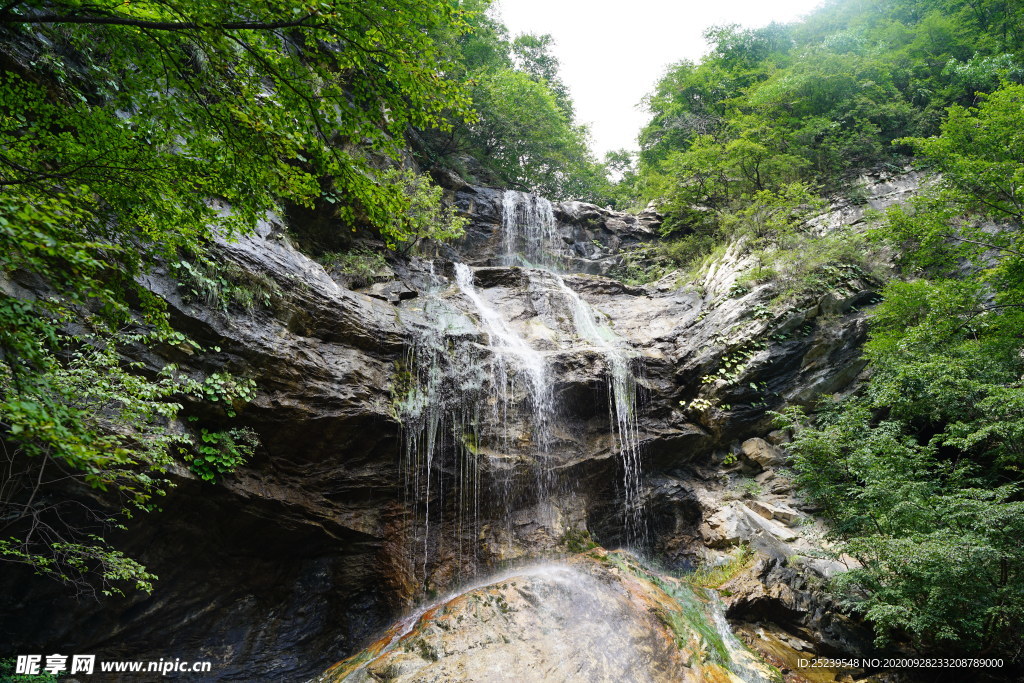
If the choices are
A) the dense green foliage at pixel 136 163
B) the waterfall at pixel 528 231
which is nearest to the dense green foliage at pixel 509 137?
the waterfall at pixel 528 231

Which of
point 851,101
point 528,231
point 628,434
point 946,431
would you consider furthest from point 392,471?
point 851,101

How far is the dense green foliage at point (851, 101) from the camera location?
49.6 feet

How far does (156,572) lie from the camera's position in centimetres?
703

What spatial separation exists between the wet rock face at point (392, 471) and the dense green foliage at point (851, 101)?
180 inches

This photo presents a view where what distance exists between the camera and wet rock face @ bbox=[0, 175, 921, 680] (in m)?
7.14

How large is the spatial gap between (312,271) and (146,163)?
5235 mm

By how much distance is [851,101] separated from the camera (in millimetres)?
16375

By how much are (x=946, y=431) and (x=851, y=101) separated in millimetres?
13679

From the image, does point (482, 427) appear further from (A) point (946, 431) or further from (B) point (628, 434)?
(A) point (946, 431)

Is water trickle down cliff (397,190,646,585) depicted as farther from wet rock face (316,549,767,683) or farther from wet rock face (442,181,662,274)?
wet rock face (442,181,662,274)

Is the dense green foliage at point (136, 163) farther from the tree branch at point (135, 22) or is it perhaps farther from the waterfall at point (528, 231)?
the waterfall at point (528, 231)

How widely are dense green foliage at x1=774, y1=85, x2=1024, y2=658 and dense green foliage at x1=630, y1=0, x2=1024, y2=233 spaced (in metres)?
4.98

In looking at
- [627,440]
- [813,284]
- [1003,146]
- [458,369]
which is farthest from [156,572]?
[1003,146]

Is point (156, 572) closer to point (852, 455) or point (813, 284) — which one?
point (852, 455)
